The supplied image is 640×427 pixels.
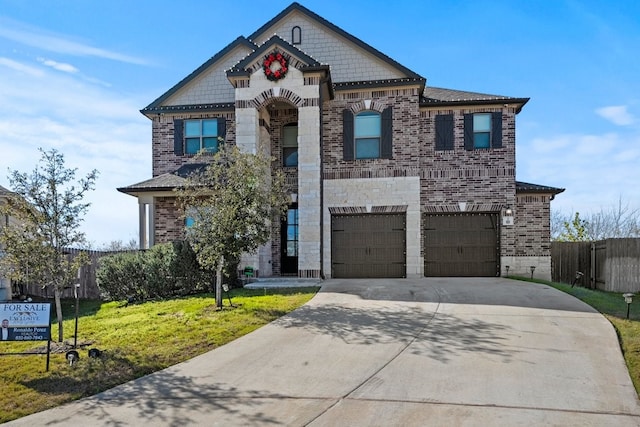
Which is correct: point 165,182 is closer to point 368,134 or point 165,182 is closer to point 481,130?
point 368,134

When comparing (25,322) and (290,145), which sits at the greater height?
(290,145)

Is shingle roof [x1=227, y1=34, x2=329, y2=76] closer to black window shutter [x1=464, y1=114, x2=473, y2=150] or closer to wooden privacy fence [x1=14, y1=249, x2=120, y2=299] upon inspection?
black window shutter [x1=464, y1=114, x2=473, y2=150]

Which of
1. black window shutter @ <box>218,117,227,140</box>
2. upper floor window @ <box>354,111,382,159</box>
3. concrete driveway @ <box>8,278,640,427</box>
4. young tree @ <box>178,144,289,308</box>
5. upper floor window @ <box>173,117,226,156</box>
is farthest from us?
upper floor window @ <box>173,117,226,156</box>

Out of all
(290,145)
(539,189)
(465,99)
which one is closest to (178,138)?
(290,145)

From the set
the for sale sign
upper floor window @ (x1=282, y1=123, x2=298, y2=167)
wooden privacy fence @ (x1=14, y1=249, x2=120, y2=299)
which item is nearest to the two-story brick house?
upper floor window @ (x1=282, y1=123, x2=298, y2=167)

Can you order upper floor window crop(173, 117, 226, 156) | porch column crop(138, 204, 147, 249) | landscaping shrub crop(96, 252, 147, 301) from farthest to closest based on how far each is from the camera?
upper floor window crop(173, 117, 226, 156), porch column crop(138, 204, 147, 249), landscaping shrub crop(96, 252, 147, 301)

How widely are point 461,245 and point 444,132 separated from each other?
3921mm

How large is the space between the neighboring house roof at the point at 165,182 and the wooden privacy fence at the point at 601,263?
14.2m

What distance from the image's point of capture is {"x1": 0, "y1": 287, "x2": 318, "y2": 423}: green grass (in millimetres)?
6516

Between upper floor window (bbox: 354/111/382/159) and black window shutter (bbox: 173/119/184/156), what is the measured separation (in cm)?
665

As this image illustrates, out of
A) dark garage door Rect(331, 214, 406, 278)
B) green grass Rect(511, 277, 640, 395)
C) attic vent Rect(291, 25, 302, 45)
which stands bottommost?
green grass Rect(511, 277, 640, 395)

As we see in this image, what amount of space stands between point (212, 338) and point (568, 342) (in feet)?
19.6

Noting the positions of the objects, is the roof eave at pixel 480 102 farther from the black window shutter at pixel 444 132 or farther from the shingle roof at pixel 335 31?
the shingle roof at pixel 335 31

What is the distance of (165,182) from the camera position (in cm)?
1697
